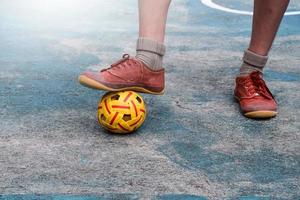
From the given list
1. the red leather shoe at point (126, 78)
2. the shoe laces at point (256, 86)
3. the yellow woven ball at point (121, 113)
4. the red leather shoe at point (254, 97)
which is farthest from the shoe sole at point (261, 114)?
the yellow woven ball at point (121, 113)

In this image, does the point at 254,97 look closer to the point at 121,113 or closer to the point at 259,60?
the point at 259,60

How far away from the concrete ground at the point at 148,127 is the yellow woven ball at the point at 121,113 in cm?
5

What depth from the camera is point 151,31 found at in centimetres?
273

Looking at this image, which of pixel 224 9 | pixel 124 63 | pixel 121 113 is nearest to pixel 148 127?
pixel 121 113

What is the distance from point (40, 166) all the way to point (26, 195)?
0.25m

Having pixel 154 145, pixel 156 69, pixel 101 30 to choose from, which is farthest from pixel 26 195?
pixel 101 30

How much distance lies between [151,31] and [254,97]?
63cm

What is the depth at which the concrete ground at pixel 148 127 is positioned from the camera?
7.04 feet

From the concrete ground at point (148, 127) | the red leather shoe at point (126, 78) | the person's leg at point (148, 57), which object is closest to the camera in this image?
the concrete ground at point (148, 127)

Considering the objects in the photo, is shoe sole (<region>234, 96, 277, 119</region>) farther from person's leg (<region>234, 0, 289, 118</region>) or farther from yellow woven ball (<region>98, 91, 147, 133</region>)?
yellow woven ball (<region>98, 91, 147, 133</region>)

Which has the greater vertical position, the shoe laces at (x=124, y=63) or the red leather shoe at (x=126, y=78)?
the shoe laces at (x=124, y=63)

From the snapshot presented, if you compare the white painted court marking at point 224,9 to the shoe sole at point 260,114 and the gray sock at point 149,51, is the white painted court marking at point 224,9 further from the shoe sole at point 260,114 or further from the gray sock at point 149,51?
the gray sock at point 149,51

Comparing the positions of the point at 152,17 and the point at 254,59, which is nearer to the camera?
the point at 152,17

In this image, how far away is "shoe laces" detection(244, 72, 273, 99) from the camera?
2996 millimetres
